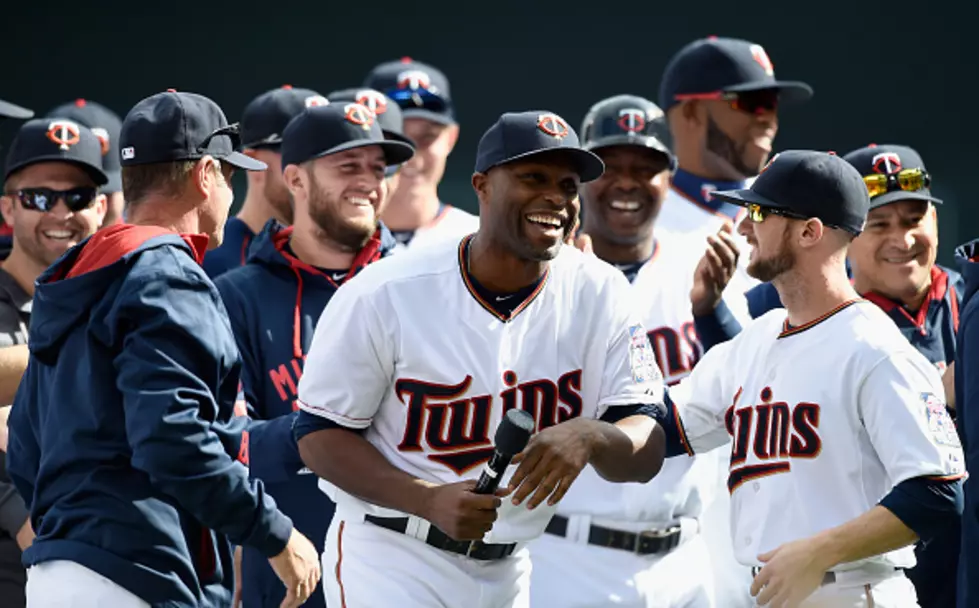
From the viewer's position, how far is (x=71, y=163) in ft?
15.2

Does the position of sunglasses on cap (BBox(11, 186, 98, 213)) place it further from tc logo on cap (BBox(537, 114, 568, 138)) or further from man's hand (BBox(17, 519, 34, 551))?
tc logo on cap (BBox(537, 114, 568, 138))

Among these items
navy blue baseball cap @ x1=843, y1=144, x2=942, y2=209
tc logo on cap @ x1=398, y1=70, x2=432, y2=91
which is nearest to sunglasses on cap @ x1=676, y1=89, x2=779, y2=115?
navy blue baseball cap @ x1=843, y1=144, x2=942, y2=209

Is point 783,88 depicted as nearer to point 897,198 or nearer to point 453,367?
point 897,198

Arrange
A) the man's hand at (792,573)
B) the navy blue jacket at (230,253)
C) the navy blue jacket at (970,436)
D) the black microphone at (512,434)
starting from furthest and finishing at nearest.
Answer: the navy blue jacket at (230,253)
the navy blue jacket at (970,436)
the man's hand at (792,573)
the black microphone at (512,434)

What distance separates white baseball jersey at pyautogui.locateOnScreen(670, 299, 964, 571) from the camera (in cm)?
317

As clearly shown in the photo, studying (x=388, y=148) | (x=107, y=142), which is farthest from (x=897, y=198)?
(x=107, y=142)

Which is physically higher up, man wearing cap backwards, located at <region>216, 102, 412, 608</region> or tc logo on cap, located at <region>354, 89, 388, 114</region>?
tc logo on cap, located at <region>354, 89, 388, 114</region>

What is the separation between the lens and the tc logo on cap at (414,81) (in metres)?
5.95

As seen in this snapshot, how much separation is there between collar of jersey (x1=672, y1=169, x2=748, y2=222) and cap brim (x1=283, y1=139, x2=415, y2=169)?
1.01 m

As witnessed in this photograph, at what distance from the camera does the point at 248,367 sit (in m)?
4.10

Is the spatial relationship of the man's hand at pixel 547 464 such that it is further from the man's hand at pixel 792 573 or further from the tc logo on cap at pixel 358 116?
the tc logo on cap at pixel 358 116

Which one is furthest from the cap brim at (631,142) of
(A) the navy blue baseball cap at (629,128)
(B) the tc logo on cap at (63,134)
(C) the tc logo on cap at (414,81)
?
(B) the tc logo on cap at (63,134)

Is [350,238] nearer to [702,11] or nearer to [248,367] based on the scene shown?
[248,367]

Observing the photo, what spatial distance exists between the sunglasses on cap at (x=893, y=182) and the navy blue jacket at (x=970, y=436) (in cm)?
68
